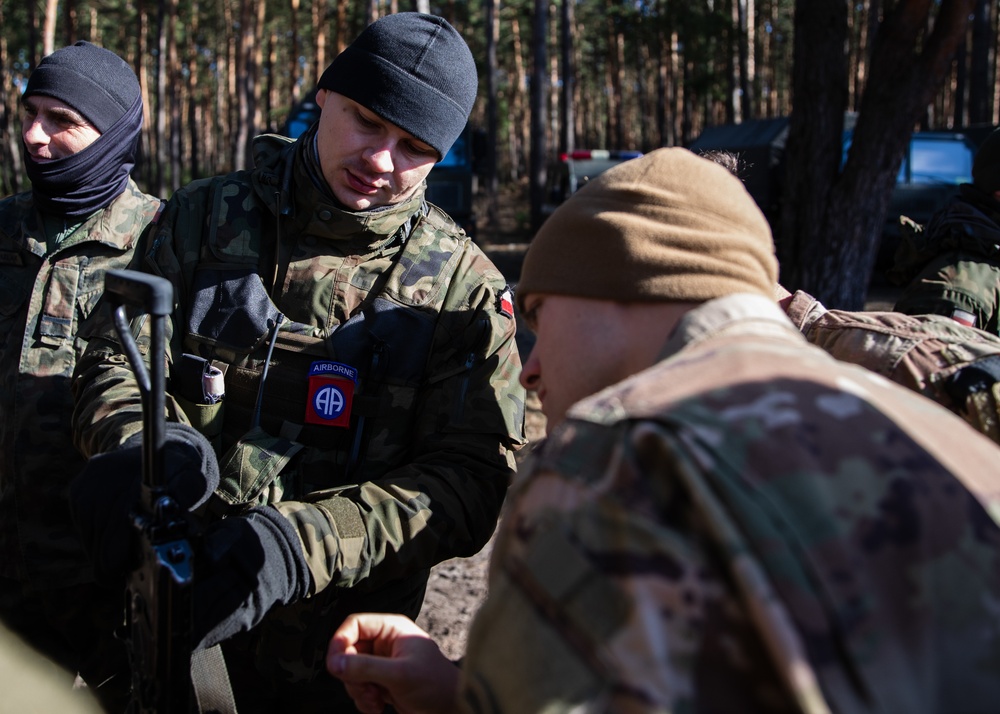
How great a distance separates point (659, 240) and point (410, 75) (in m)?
1.02

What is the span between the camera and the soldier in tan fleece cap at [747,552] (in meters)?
0.86

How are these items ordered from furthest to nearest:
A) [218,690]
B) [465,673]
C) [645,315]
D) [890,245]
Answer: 1. [890,245]
2. [218,690]
3. [645,315]
4. [465,673]

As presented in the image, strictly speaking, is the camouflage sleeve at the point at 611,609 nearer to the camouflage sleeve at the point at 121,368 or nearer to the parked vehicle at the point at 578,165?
the camouflage sleeve at the point at 121,368

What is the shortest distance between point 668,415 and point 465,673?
37 centimetres

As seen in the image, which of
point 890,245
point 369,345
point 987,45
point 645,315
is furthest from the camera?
point 987,45

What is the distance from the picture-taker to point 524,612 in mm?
948

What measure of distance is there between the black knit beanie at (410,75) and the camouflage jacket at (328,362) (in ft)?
0.63

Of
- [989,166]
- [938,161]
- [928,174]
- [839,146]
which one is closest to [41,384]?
[989,166]

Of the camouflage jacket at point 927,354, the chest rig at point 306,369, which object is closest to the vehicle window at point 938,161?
the camouflage jacket at point 927,354

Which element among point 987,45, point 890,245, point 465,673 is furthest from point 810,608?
point 987,45

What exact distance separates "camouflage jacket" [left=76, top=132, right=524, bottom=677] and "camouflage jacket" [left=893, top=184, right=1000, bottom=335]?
1.91 metres

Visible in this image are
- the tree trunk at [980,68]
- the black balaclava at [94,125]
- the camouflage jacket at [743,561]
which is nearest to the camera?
the camouflage jacket at [743,561]

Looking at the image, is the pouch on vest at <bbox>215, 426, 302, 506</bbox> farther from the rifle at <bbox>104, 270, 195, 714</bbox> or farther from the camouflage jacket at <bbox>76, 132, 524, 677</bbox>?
the rifle at <bbox>104, 270, 195, 714</bbox>

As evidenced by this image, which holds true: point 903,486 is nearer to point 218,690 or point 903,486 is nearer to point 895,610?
point 895,610
